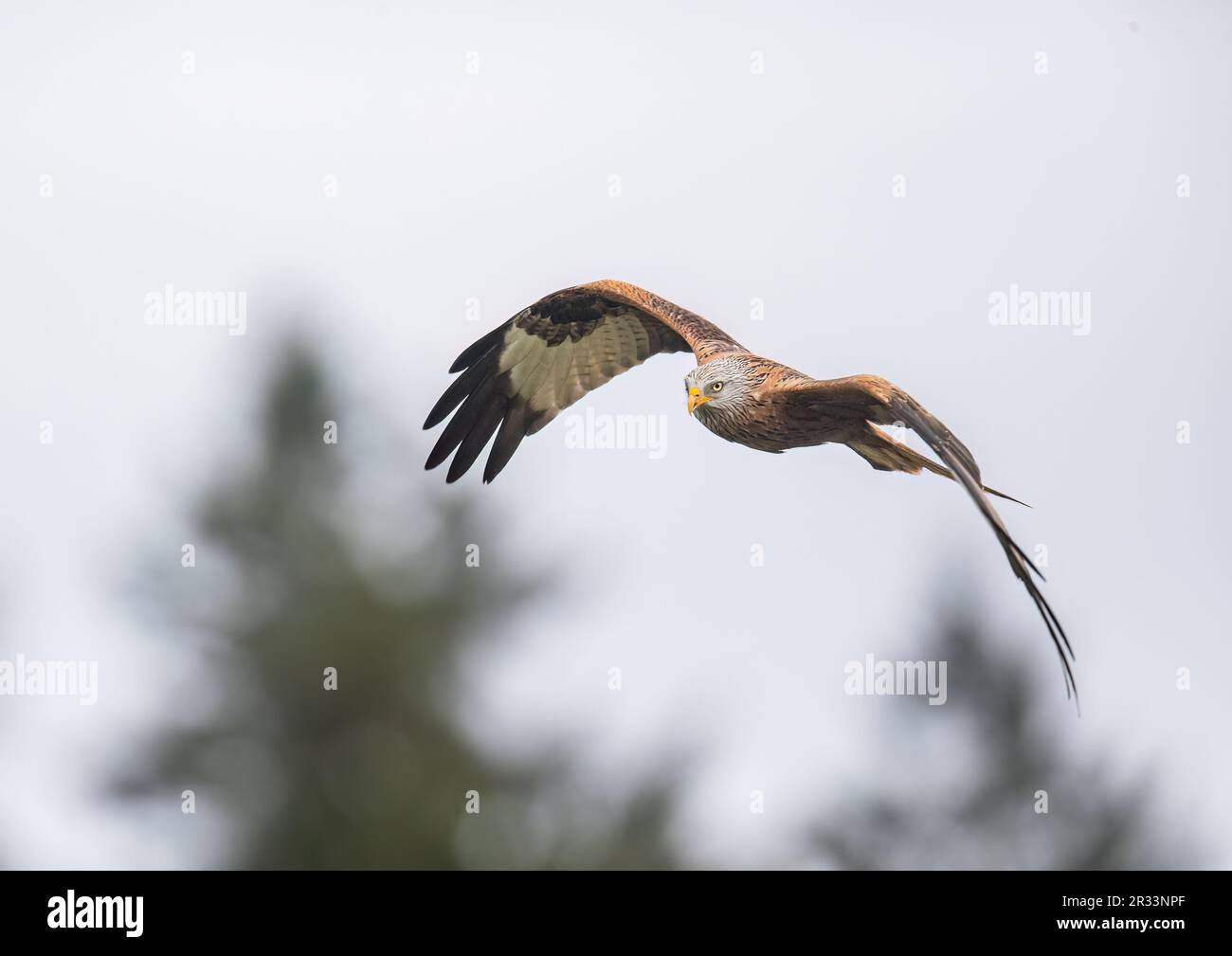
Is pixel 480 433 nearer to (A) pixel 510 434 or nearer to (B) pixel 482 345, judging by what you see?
(A) pixel 510 434

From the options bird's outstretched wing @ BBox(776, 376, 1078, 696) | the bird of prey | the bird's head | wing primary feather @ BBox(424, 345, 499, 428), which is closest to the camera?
bird's outstretched wing @ BBox(776, 376, 1078, 696)

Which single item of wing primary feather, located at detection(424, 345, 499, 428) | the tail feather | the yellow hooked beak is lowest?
the tail feather

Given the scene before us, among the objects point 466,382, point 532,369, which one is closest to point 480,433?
point 466,382

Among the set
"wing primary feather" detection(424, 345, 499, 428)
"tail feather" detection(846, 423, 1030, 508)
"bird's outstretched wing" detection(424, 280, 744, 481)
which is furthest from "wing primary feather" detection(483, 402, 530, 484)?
"tail feather" detection(846, 423, 1030, 508)

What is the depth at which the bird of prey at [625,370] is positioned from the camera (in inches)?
378

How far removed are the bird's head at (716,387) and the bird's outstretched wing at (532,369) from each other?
6.29ft

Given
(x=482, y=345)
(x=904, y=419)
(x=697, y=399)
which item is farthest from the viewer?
(x=482, y=345)

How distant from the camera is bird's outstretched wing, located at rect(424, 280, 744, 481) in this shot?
39.4 ft

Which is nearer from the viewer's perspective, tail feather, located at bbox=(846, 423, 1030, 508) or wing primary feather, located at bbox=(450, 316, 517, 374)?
tail feather, located at bbox=(846, 423, 1030, 508)

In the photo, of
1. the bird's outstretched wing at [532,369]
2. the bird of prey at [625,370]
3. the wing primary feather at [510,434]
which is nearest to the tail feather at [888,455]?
the bird of prey at [625,370]

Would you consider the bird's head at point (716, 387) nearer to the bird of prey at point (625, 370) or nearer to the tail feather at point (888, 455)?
the bird of prey at point (625, 370)

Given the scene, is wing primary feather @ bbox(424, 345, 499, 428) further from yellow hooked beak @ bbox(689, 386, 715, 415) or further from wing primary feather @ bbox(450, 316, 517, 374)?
yellow hooked beak @ bbox(689, 386, 715, 415)

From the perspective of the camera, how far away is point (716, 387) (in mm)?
10016

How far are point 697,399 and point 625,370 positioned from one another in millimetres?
2235
